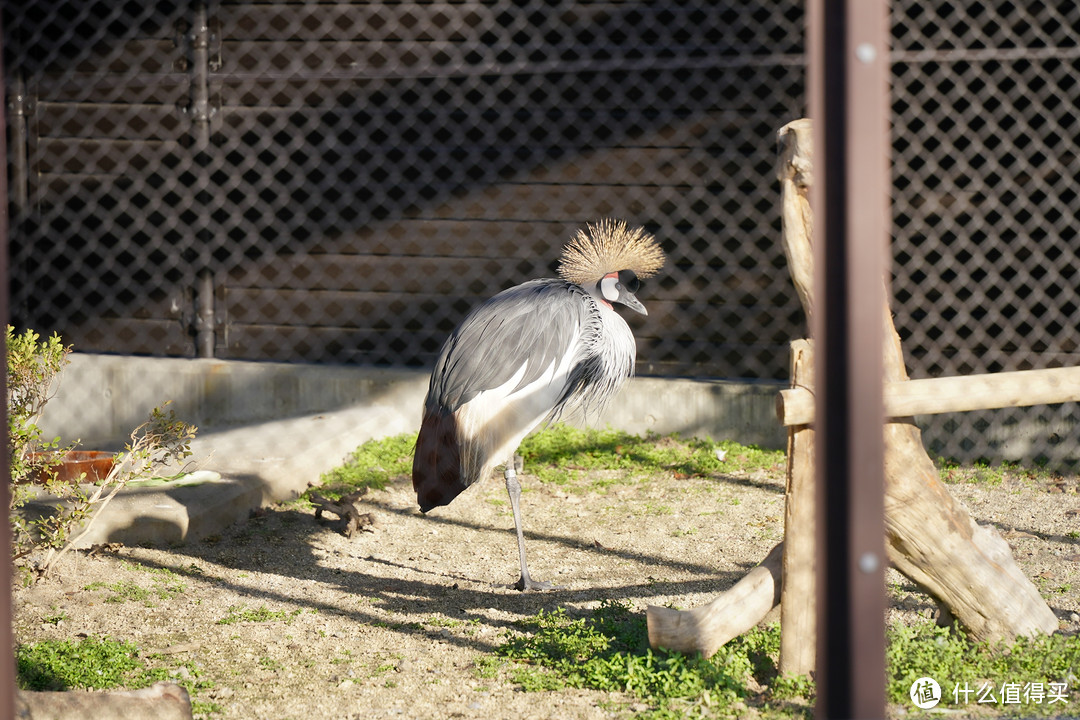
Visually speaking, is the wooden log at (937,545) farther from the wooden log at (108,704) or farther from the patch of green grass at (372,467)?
the patch of green grass at (372,467)

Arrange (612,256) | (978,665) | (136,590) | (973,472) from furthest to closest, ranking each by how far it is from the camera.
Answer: (973,472) < (612,256) < (136,590) < (978,665)

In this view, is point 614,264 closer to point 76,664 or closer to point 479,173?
point 479,173

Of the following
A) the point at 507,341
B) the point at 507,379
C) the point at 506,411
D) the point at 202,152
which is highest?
the point at 202,152

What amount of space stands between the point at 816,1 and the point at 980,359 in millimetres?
4395

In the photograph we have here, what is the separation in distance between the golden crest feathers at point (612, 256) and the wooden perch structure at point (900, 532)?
4.56 ft

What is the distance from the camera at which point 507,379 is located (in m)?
3.74

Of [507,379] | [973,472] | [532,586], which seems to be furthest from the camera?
[973,472]

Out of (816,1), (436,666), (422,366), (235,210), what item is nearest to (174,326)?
(235,210)

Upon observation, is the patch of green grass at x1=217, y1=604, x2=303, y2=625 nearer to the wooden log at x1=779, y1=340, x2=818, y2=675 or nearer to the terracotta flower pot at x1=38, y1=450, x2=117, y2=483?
the terracotta flower pot at x1=38, y1=450, x2=117, y2=483

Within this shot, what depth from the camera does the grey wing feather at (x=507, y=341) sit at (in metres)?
3.74

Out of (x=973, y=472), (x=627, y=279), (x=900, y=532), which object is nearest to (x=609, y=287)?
(x=627, y=279)

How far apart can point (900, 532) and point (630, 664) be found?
2.43ft

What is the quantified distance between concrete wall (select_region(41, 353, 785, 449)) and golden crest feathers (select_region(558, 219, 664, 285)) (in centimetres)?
140

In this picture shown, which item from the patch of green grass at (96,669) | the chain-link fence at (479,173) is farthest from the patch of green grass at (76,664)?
the chain-link fence at (479,173)
